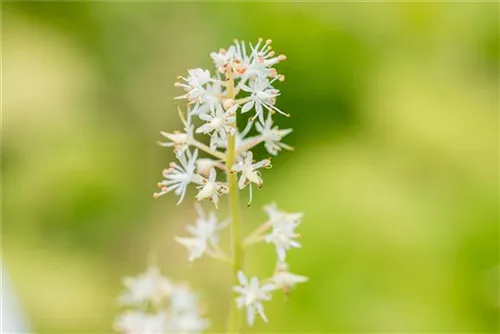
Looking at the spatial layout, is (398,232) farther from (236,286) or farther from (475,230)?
(236,286)

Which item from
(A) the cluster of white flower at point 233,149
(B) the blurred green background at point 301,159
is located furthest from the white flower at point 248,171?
(B) the blurred green background at point 301,159

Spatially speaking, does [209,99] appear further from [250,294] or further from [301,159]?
[301,159]

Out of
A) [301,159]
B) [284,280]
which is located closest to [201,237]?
[284,280]

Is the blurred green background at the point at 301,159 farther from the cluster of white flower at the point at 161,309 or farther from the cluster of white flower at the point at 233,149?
the cluster of white flower at the point at 233,149

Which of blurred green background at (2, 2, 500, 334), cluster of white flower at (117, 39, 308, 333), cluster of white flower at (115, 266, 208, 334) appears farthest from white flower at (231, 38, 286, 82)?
blurred green background at (2, 2, 500, 334)

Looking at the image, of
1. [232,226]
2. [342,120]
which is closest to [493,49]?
[342,120]

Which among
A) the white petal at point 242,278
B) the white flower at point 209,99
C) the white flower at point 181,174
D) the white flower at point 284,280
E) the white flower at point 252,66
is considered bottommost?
the white petal at point 242,278

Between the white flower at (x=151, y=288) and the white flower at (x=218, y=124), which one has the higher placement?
the white flower at (x=218, y=124)
